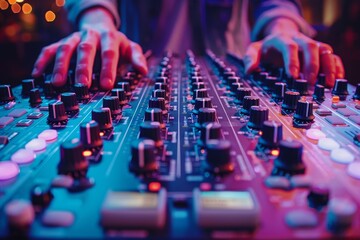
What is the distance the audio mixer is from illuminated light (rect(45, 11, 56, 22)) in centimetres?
519

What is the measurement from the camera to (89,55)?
1.49 m

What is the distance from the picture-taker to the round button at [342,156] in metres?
0.72

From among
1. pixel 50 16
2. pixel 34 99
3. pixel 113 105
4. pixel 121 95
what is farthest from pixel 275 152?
pixel 50 16

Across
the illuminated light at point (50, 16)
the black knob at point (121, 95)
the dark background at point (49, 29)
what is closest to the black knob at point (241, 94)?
the black knob at point (121, 95)

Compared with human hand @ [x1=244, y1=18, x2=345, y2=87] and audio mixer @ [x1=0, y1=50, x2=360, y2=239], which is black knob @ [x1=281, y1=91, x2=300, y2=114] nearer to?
audio mixer @ [x1=0, y1=50, x2=360, y2=239]

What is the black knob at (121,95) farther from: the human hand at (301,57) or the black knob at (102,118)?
the human hand at (301,57)

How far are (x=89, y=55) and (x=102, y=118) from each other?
66 centimetres

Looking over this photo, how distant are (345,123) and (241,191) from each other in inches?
21.0

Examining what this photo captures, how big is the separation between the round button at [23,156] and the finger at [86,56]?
65 cm

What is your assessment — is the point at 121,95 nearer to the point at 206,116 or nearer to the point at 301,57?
the point at 206,116

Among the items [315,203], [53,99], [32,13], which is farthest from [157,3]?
[32,13]

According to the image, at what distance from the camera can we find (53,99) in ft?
4.28

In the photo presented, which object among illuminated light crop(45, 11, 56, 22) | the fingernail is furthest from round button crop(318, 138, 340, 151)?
illuminated light crop(45, 11, 56, 22)

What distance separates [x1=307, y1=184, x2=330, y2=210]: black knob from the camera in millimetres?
564
